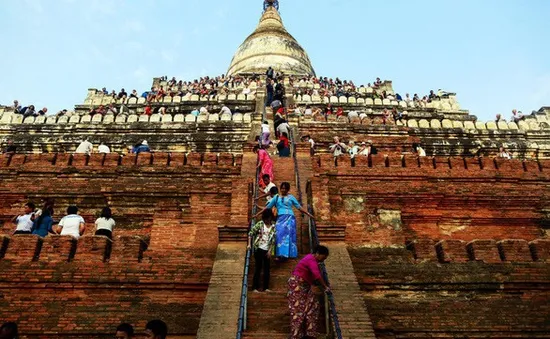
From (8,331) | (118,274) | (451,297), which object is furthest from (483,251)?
(8,331)

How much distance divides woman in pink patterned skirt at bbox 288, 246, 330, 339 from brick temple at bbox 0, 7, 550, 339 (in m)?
0.30

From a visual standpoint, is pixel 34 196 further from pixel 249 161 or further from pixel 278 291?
A: pixel 278 291

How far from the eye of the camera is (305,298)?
6.45 metres

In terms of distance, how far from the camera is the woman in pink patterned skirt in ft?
20.8

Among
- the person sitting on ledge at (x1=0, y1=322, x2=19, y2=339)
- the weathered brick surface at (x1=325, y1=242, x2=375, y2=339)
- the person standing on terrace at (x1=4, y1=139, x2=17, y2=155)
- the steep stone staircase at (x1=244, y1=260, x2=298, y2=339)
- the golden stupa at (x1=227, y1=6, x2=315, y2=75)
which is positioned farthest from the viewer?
the golden stupa at (x1=227, y1=6, x2=315, y2=75)

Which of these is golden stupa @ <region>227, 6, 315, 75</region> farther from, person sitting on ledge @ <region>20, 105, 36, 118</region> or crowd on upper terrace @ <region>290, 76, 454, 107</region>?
person sitting on ledge @ <region>20, 105, 36, 118</region>

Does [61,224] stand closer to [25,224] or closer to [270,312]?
[25,224]

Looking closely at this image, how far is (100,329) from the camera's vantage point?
7.58m

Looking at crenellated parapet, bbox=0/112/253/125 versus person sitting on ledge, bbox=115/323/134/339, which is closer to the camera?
person sitting on ledge, bbox=115/323/134/339

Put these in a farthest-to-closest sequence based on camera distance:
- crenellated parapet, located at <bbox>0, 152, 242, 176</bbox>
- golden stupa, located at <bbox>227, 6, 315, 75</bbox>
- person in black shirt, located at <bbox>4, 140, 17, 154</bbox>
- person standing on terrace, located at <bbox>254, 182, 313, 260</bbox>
A: golden stupa, located at <bbox>227, 6, 315, 75</bbox> → person in black shirt, located at <bbox>4, 140, 17, 154</bbox> → crenellated parapet, located at <bbox>0, 152, 242, 176</bbox> → person standing on terrace, located at <bbox>254, 182, 313, 260</bbox>

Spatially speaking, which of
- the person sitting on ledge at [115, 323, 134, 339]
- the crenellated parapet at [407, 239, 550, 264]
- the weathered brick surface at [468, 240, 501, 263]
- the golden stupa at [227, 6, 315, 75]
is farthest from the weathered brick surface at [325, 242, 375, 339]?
the golden stupa at [227, 6, 315, 75]

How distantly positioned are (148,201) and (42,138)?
25.3 feet

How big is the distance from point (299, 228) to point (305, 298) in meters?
2.85

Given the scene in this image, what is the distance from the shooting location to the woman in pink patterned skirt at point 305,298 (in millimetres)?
6328
